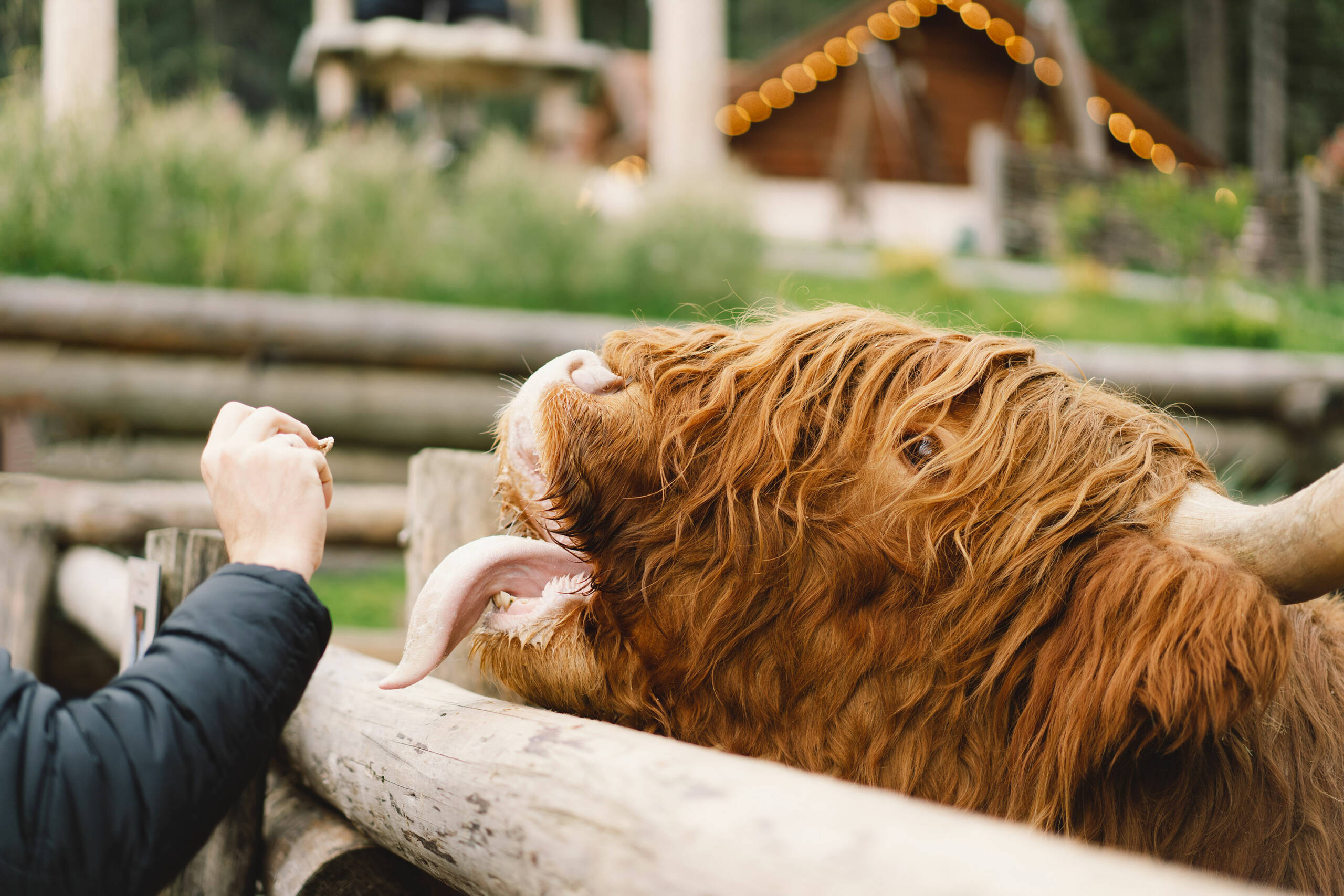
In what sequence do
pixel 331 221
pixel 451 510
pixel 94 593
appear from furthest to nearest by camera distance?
pixel 331 221 < pixel 94 593 < pixel 451 510

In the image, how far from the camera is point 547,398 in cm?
150

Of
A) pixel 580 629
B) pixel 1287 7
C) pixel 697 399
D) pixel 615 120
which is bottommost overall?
pixel 580 629

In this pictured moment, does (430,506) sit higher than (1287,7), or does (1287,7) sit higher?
(1287,7)

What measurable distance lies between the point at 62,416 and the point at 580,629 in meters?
5.54

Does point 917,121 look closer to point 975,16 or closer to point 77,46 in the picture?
point 975,16

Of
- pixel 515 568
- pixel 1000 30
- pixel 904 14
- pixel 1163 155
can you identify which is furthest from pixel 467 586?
pixel 1163 155

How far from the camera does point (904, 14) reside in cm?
1984

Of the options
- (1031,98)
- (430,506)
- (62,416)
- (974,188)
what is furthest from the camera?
(1031,98)

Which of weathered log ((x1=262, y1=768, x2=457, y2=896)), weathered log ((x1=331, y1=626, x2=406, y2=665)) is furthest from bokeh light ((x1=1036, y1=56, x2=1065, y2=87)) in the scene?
A: weathered log ((x1=262, y1=768, x2=457, y2=896))

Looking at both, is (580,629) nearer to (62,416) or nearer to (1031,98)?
(62,416)

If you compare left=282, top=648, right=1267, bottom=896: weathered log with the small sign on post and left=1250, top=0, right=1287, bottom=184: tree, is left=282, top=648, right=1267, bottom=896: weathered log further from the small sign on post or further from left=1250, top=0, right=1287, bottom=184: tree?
left=1250, top=0, right=1287, bottom=184: tree

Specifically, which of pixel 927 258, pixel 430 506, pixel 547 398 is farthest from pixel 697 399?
pixel 927 258

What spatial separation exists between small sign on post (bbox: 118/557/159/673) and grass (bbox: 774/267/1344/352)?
5950mm

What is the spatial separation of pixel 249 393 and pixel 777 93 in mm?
15091
